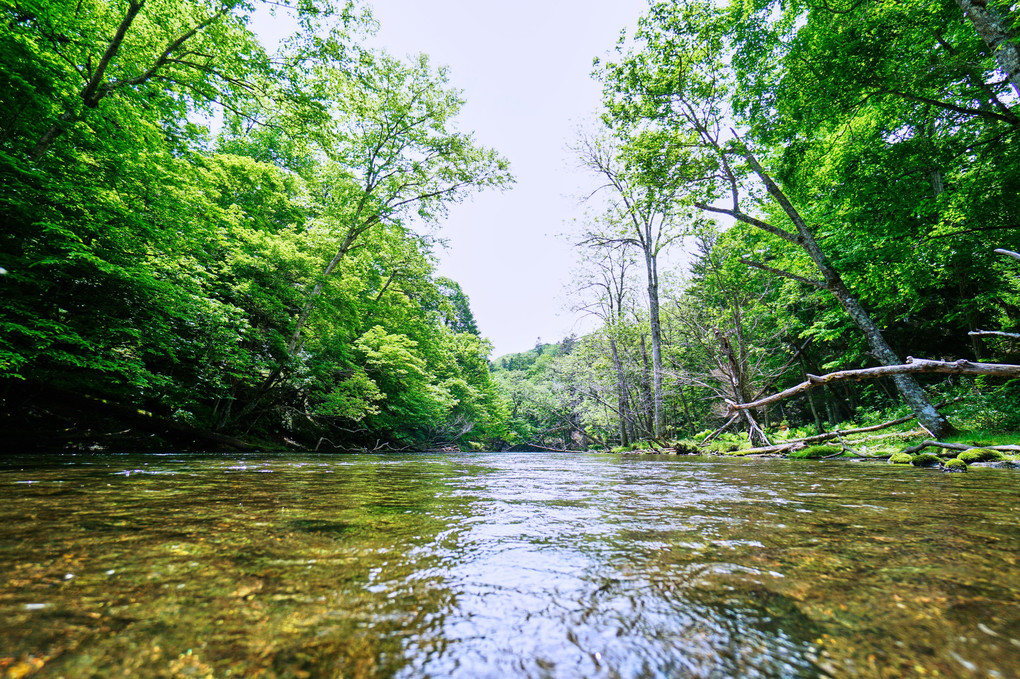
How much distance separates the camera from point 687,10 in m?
9.10

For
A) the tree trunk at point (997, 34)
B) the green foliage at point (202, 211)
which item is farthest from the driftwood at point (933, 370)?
the green foliage at point (202, 211)

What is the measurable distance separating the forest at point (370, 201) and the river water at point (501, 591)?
220cm

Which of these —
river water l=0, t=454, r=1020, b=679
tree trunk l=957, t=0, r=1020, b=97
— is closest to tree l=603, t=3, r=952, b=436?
tree trunk l=957, t=0, r=1020, b=97

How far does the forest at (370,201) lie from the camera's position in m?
5.41

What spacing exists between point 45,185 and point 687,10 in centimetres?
1286

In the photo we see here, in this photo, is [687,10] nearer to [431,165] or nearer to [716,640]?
[431,165]

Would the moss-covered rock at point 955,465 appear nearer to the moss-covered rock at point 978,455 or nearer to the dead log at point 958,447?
the moss-covered rock at point 978,455

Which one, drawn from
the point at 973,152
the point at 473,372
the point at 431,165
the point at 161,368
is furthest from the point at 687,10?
the point at 473,372

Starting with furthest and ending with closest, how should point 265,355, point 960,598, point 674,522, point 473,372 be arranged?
point 473,372 → point 265,355 → point 674,522 → point 960,598

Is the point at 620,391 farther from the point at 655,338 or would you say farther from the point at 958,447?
the point at 958,447

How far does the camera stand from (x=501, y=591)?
4.01ft

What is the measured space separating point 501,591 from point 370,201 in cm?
1382

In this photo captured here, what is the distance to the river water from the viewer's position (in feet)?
2.68

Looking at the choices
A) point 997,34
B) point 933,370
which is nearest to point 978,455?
point 933,370
